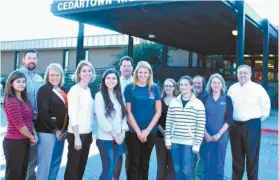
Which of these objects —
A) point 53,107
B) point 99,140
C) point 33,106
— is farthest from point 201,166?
point 33,106

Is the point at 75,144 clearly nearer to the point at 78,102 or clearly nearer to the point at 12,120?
the point at 78,102

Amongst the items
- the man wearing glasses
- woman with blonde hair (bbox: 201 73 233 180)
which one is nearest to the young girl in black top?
woman with blonde hair (bbox: 201 73 233 180)

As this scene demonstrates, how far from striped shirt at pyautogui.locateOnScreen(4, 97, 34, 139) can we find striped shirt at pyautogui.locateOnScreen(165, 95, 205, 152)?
1920 mm

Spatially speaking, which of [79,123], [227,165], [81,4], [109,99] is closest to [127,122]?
[109,99]

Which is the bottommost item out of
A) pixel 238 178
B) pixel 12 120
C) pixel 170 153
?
pixel 238 178

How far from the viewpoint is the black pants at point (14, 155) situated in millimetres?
3904

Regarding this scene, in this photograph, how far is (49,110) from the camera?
13.6ft

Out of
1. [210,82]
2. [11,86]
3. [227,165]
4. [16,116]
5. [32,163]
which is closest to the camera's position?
[16,116]

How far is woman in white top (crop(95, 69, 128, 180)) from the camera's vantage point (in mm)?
4098

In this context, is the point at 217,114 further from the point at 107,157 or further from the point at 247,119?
the point at 107,157

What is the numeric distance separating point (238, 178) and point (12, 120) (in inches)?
140

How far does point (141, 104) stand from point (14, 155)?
1786 mm

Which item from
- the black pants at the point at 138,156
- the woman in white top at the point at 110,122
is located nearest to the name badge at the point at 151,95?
the woman in white top at the point at 110,122

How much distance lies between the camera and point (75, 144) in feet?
13.2
